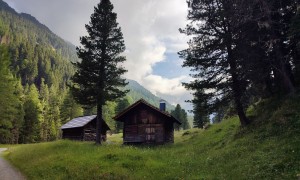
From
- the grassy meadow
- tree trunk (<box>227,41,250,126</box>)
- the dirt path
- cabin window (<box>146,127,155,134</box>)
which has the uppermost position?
tree trunk (<box>227,41,250,126</box>)

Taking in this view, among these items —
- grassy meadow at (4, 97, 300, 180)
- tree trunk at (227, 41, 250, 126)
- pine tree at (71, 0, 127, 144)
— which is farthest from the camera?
pine tree at (71, 0, 127, 144)

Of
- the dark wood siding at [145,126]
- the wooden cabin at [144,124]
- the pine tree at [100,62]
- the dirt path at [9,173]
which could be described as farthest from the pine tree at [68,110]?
the dirt path at [9,173]

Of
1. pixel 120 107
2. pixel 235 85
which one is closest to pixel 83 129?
pixel 235 85

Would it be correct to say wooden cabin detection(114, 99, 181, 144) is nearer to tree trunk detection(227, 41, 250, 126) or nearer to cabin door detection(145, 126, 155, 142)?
cabin door detection(145, 126, 155, 142)

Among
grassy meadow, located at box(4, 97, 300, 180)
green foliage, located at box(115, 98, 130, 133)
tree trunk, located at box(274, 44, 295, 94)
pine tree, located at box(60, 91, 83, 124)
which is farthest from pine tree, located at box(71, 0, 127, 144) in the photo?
green foliage, located at box(115, 98, 130, 133)

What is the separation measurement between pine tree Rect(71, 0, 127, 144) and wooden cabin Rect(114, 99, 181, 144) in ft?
34.6

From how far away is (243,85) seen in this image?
997 inches

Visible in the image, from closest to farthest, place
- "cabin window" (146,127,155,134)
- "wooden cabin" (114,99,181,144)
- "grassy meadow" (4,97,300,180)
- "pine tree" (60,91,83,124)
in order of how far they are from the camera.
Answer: "grassy meadow" (4,97,300,180)
"wooden cabin" (114,99,181,144)
"cabin window" (146,127,155,134)
"pine tree" (60,91,83,124)

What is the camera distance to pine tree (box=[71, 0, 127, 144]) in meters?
33.7

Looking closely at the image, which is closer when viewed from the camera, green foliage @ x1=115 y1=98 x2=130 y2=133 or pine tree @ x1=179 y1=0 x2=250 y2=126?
pine tree @ x1=179 y1=0 x2=250 y2=126

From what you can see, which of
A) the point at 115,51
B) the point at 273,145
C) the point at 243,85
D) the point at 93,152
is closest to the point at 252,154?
the point at 273,145

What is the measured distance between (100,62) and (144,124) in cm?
1480

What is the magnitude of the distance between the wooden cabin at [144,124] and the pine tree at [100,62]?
415 inches

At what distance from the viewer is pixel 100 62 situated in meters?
33.9
